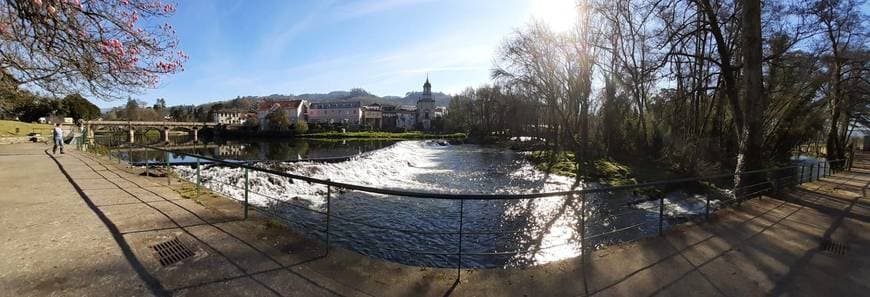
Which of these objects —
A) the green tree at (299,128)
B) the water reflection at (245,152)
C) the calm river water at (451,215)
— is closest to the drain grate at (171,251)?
the calm river water at (451,215)

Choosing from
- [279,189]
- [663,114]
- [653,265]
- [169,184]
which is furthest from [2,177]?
[663,114]

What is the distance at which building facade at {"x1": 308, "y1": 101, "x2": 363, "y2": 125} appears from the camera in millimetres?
120250

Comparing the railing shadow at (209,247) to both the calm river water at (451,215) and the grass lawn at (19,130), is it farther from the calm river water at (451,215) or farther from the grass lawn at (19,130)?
the grass lawn at (19,130)

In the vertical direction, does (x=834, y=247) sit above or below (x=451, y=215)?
above

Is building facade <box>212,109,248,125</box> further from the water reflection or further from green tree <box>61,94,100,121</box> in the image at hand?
the water reflection

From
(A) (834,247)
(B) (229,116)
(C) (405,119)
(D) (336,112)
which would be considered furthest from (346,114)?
(A) (834,247)

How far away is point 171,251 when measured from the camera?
14.1ft

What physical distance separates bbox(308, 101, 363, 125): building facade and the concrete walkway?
11305cm

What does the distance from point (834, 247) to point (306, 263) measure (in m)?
7.57

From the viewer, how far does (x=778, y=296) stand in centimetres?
386

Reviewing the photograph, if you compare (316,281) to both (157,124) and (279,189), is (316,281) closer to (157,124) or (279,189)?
(279,189)

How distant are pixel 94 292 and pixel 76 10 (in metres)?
4.35

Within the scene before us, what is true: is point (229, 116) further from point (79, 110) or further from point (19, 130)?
point (19, 130)

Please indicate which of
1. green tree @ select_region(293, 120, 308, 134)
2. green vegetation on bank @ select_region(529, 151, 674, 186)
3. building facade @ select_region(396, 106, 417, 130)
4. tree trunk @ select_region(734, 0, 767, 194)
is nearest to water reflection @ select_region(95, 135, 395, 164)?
green vegetation on bank @ select_region(529, 151, 674, 186)
